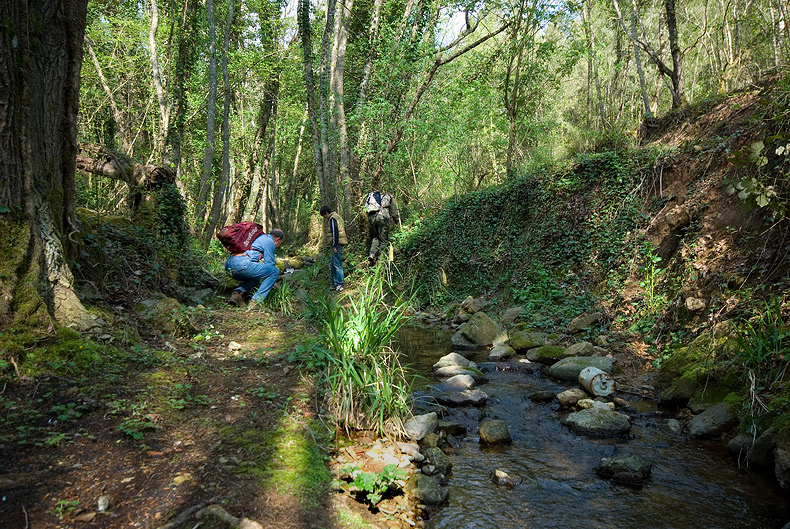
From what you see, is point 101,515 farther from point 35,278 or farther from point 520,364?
point 520,364

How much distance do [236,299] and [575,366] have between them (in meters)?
5.24

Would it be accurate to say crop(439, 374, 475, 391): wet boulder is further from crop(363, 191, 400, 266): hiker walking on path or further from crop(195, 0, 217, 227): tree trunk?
crop(195, 0, 217, 227): tree trunk

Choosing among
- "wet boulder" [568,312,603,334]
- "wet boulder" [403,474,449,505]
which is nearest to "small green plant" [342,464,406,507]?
"wet boulder" [403,474,449,505]

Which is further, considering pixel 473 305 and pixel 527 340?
pixel 473 305

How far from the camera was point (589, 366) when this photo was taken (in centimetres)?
564

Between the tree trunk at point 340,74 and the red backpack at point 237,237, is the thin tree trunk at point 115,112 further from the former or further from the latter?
the red backpack at point 237,237

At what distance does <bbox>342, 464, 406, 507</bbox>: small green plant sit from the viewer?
278 centimetres

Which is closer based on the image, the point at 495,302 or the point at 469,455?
the point at 469,455

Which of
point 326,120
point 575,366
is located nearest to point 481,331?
point 575,366

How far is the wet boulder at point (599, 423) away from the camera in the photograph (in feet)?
13.9

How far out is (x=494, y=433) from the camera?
4094 millimetres

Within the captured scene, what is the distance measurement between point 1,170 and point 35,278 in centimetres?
90

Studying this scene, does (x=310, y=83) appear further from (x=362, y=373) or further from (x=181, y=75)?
(x=362, y=373)

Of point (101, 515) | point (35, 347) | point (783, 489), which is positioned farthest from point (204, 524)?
point (783, 489)
